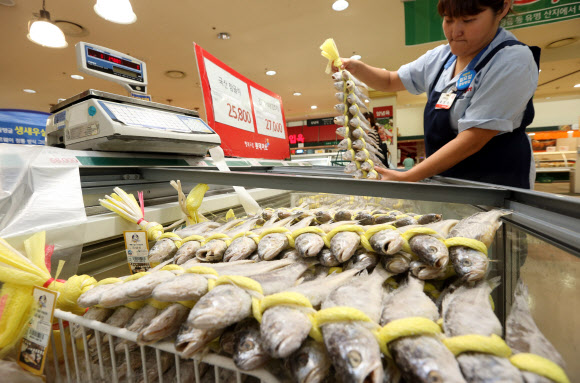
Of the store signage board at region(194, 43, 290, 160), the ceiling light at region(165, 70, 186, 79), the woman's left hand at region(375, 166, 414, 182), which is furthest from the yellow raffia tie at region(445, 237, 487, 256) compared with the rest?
the ceiling light at region(165, 70, 186, 79)

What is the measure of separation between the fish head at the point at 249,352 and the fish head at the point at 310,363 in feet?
0.16

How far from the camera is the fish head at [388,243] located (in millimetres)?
612

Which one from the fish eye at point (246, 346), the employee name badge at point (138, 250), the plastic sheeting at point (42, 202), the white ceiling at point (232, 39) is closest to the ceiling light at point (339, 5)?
the white ceiling at point (232, 39)

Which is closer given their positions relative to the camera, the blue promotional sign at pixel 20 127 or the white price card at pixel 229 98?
the white price card at pixel 229 98

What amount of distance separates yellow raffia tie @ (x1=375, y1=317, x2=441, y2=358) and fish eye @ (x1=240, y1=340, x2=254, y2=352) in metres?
0.20

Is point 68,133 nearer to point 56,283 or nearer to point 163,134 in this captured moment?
point 163,134

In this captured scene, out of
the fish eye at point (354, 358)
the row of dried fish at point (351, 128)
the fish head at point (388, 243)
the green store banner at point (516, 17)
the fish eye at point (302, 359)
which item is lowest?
the fish eye at point (302, 359)

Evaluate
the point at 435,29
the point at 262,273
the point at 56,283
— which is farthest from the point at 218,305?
the point at 435,29

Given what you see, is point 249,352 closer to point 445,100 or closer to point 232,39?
point 445,100

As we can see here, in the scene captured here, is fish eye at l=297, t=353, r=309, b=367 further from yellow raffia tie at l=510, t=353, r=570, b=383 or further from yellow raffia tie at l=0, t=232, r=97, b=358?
yellow raffia tie at l=0, t=232, r=97, b=358

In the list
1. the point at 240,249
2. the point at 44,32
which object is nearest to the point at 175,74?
the point at 44,32

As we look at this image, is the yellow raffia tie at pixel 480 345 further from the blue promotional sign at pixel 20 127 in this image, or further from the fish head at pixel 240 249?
the blue promotional sign at pixel 20 127

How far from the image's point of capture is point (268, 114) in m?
2.97

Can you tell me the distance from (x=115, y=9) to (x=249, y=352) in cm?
392
